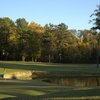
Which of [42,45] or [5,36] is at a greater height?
[5,36]

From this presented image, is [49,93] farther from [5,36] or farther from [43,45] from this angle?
[5,36]

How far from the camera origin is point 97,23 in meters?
68.7

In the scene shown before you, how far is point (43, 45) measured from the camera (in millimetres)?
117062

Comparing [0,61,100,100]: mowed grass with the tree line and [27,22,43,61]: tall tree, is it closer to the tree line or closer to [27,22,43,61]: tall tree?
[27,22,43,61]: tall tree

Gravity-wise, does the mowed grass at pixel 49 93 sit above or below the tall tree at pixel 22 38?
below

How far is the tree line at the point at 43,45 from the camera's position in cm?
11606

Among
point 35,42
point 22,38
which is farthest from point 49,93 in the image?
point 22,38

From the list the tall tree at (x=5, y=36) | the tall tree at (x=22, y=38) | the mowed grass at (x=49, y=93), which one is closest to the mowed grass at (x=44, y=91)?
the mowed grass at (x=49, y=93)

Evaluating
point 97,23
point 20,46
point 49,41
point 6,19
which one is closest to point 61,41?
point 49,41

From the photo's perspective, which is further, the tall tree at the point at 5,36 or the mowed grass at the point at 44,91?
the tall tree at the point at 5,36

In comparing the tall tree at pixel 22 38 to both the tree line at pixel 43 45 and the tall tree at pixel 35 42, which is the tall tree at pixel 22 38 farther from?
the tall tree at pixel 35 42

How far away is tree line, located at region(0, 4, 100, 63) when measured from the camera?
381 feet

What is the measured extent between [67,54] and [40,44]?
31.3 feet

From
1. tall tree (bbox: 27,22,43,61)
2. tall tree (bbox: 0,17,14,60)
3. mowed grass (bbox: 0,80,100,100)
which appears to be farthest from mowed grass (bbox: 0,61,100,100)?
tall tree (bbox: 0,17,14,60)
